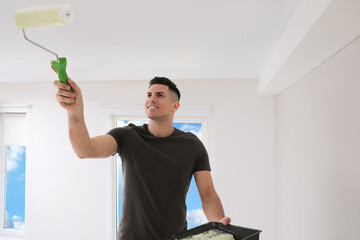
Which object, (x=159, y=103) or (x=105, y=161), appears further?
(x=105, y=161)

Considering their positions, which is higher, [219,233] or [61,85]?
[61,85]

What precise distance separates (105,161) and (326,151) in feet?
Result: 8.99

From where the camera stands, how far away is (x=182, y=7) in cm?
129

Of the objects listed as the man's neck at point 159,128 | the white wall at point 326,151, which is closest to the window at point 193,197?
the white wall at point 326,151

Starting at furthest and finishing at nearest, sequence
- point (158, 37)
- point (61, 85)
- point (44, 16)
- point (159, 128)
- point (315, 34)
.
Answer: point (158, 37)
point (159, 128)
point (315, 34)
point (61, 85)
point (44, 16)

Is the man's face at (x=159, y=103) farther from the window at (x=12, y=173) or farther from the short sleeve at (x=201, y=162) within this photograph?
the window at (x=12, y=173)

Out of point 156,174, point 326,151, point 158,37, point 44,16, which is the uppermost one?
point 158,37

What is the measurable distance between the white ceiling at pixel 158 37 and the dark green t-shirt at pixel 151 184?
592 millimetres

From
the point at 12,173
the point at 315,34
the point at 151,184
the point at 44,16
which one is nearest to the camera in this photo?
the point at 44,16

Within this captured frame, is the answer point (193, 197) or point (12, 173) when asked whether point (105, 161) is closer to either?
point (193, 197)

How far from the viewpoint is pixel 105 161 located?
356cm

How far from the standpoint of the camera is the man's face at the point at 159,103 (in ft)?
5.01

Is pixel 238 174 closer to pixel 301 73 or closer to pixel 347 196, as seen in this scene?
pixel 301 73

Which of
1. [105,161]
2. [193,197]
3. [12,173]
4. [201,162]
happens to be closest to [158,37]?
[201,162]
